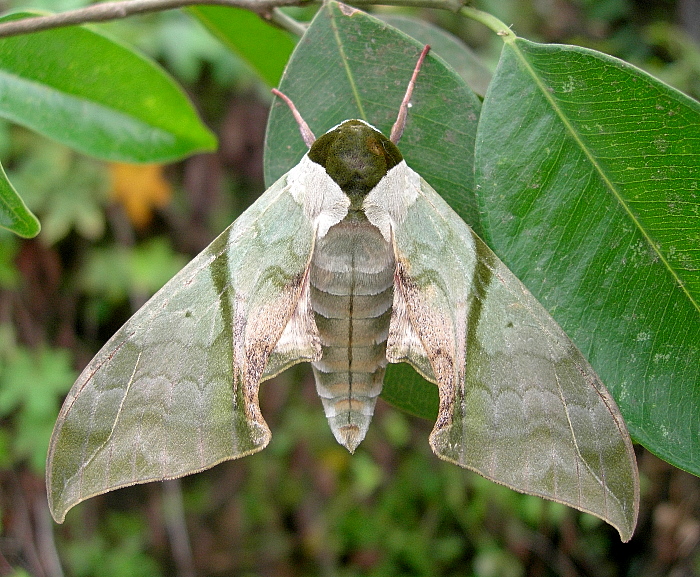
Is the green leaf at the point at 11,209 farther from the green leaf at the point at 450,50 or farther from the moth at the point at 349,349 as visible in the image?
the green leaf at the point at 450,50

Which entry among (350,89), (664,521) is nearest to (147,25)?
(350,89)

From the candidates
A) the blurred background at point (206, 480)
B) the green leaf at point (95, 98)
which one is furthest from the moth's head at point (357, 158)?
the blurred background at point (206, 480)

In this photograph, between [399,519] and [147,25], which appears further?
[147,25]

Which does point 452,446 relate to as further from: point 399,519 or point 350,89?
point 399,519

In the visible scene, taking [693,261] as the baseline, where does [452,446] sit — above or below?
below

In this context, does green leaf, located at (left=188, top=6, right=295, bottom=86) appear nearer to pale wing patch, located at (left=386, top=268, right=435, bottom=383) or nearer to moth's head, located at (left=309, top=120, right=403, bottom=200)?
moth's head, located at (left=309, top=120, right=403, bottom=200)

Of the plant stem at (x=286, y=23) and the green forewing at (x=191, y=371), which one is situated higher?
the plant stem at (x=286, y=23)

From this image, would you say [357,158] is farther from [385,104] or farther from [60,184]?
[60,184]
